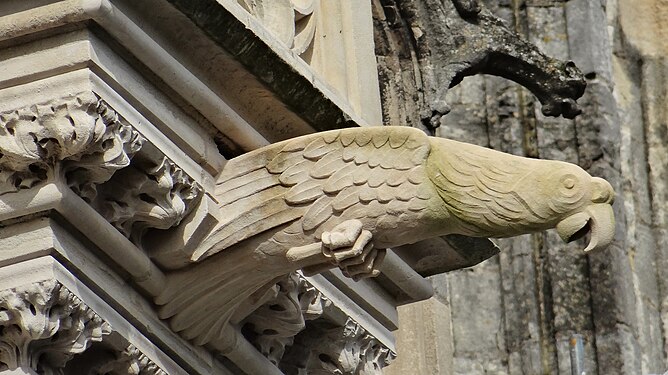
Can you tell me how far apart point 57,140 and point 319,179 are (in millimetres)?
685

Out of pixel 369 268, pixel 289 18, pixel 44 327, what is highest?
pixel 289 18

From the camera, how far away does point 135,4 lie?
8.38 meters

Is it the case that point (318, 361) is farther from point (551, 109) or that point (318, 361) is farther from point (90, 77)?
point (551, 109)

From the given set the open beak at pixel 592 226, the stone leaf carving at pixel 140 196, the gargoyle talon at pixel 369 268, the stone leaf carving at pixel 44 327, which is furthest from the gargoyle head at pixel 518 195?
the stone leaf carving at pixel 44 327

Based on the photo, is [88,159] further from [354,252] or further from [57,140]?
[354,252]

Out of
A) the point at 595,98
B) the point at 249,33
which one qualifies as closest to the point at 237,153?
the point at 249,33

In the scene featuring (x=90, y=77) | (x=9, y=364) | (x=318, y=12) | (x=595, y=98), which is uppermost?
(x=595, y=98)

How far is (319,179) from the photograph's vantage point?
8.56 meters

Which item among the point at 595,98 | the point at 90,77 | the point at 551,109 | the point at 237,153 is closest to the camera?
the point at 90,77

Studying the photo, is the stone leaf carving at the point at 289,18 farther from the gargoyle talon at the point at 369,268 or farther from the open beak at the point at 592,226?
the open beak at the point at 592,226

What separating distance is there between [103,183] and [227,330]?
599 mm

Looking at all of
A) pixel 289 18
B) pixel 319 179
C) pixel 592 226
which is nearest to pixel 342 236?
pixel 319 179

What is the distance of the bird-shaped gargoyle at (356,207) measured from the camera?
8359 mm

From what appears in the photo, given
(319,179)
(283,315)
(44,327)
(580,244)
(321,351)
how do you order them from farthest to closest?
1. (580,244)
2. (321,351)
3. (283,315)
4. (319,179)
5. (44,327)
